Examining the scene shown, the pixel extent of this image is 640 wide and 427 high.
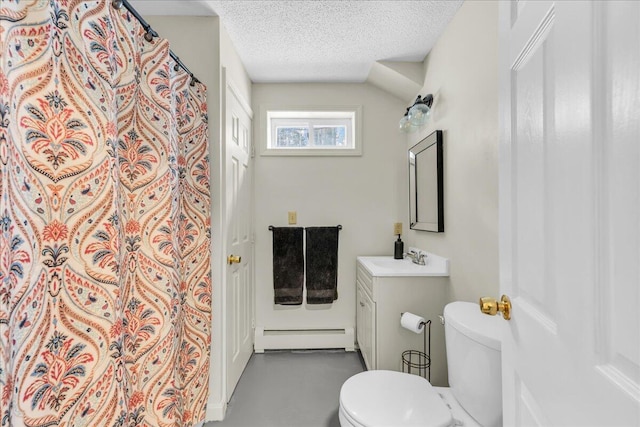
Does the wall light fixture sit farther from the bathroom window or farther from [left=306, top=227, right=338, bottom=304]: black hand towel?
[left=306, top=227, right=338, bottom=304]: black hand towel

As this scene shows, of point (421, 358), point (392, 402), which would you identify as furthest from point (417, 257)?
point (392, 402)

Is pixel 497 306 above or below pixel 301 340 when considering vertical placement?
above

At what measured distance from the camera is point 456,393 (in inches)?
51.4

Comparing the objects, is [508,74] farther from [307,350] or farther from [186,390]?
[307,350]

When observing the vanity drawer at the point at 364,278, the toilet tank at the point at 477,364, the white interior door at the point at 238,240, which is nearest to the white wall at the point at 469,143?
the toilet tank at the point at 477,364

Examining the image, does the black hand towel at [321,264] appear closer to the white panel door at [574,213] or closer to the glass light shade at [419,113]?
the glass light shade at [419,113]

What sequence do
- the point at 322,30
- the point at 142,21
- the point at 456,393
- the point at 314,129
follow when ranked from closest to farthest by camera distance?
the point at 142,21 → the point at 456,393 → the point at 322,30 → the point at 314,129

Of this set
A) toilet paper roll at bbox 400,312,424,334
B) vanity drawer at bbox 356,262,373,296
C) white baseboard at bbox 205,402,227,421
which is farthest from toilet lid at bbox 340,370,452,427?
white baseboard at bbox 205,402,227,421

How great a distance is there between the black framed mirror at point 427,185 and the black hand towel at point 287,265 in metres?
0.97

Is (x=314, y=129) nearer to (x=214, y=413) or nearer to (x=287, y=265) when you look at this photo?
(x=287, y=265)

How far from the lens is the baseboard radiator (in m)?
2.75

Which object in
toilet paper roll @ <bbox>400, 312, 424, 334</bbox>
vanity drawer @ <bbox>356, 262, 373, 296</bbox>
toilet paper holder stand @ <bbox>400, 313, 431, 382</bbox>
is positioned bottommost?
toilet paper holder stand @ <bbox>400, 313, 431, 382</bbox>

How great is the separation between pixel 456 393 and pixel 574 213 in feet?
3.58

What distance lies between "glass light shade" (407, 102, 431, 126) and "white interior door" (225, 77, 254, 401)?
1219mm
